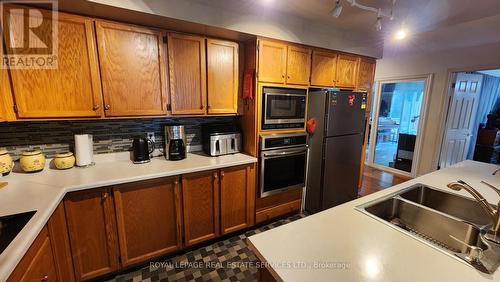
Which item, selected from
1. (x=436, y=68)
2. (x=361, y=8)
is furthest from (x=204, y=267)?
(x=436, y=68)

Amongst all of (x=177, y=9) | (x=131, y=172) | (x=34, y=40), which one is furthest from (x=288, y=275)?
(x=34, y=40)

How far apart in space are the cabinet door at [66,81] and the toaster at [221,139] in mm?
970

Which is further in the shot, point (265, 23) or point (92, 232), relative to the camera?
point (265, 23)

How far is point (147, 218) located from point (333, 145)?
2.09 meters

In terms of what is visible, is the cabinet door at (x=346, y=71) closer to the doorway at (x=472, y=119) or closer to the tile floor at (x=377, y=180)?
the tile floor at (x=377, y=180)

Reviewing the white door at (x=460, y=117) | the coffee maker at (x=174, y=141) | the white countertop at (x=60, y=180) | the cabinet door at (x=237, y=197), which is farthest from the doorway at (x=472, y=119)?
the coffee maker at (x=174, y=141)

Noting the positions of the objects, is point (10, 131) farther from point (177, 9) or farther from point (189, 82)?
point (177, 9)

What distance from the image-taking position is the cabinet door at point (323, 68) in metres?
2.42

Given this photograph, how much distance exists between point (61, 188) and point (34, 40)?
1.03 meters

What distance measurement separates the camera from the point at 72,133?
1.86m

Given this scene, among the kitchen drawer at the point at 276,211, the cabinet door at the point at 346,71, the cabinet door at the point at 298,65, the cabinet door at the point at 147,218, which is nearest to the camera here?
the cabinet door at the point at 147,218

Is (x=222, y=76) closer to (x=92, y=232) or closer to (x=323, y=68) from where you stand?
(x=323, y=68)

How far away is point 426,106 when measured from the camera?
3.74 m

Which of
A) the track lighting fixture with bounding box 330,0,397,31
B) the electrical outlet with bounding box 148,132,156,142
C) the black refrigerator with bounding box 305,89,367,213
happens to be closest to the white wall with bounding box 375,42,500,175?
the black refrigerator with bounding box 305,89,367,213
